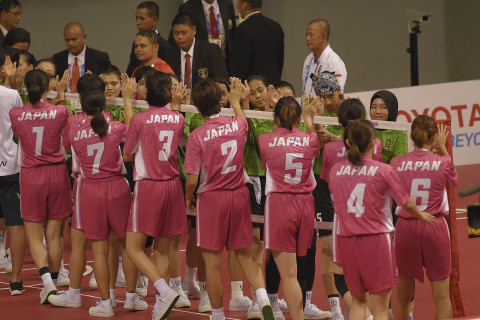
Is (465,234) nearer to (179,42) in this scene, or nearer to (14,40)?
(179,42)

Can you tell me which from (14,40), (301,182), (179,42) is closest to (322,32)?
(179,42)

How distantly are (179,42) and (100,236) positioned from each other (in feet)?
10.6

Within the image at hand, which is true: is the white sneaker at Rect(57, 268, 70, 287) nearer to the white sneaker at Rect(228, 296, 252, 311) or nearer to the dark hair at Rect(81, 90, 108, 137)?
the white sneaker at Rect(228, 296, 252, 311)

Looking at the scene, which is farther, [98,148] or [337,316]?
[98,148]

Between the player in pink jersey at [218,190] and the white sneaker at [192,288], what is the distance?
1.45 m

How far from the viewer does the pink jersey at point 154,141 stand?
30.5 ft

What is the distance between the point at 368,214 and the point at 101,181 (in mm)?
2899

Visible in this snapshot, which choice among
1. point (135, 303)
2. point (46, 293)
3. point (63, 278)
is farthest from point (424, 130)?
point (63, 278)

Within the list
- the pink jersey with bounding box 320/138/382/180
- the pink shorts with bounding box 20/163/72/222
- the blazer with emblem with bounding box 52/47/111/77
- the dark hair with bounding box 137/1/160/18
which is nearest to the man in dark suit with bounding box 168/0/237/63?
the dark hair with bounding box 137/1/160/18

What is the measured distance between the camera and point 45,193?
10.3 meters

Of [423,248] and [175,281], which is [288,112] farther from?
[175,281]

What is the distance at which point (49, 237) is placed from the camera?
1052cm

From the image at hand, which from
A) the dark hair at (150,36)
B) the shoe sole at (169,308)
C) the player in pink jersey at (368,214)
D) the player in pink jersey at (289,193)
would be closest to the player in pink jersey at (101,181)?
the shoe sole at (169,308)

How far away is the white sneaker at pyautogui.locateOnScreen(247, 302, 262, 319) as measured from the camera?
9594 millimetres
